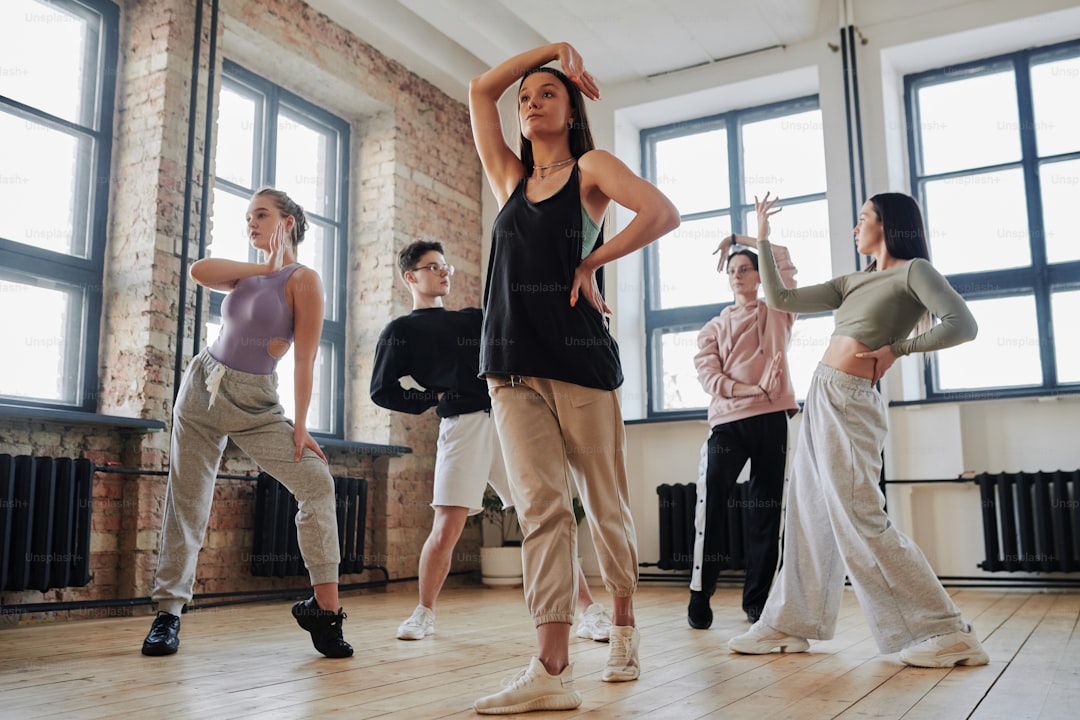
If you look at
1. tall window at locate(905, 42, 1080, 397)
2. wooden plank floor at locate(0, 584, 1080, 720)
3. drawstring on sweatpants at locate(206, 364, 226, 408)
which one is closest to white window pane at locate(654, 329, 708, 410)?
tall window at locate(905, 42, 1080, 397)

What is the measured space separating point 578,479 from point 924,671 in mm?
1034

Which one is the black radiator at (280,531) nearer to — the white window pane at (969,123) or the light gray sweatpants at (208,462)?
the light gray sweatpants at (208,462)

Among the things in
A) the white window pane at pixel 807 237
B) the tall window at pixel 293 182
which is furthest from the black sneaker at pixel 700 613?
the white window pane at pixel 807 237

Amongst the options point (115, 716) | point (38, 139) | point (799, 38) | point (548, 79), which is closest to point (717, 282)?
point (799, 38)

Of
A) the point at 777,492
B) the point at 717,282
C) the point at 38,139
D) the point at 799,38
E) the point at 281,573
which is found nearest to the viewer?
the point at 777,492

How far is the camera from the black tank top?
76.5 inches

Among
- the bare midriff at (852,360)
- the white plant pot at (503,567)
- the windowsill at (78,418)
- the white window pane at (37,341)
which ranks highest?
the white window pane at (37,341)

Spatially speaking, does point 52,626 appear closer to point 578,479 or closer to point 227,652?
point 227,652

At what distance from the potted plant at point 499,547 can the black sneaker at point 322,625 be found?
2.70m

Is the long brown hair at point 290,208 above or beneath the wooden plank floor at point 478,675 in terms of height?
above

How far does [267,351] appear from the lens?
2.76 metres

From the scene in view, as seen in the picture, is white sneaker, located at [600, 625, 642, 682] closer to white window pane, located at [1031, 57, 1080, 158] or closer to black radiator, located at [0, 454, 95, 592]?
black radiator, located at [0, 454, 95, 592]

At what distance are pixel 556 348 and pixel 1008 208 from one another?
184 inches

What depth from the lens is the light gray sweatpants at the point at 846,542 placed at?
2406mm
